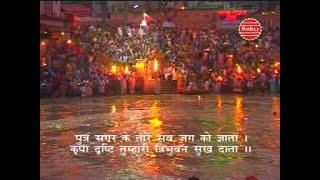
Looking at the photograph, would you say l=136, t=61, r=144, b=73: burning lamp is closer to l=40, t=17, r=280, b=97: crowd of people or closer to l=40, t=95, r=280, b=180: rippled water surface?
l=40, t=17, r=280, b=97: crowd of people

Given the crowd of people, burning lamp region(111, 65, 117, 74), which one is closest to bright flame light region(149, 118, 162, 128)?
the crowd of people

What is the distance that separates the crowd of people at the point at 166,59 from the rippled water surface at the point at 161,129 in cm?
6

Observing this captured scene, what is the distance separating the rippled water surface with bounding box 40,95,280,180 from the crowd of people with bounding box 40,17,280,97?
60 millimetres

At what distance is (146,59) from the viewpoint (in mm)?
3117

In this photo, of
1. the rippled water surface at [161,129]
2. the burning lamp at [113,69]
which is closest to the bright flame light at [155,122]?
the rippled water surface at [161,129]

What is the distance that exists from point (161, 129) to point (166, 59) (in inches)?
13.8

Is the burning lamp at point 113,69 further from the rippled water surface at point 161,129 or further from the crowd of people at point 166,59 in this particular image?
the rippled water surface at point 161,129

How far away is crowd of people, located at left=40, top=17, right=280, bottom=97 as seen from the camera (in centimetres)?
308

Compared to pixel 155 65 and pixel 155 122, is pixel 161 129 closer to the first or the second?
pixel 155 122
